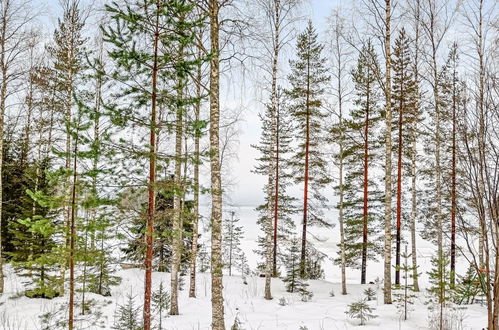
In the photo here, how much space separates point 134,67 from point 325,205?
1358 cm

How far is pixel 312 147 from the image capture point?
17.9 meters

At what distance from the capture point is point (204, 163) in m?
8.02

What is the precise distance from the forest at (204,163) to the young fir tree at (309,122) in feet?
0.31

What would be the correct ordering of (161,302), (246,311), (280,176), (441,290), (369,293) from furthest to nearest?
(280,176)
(369,293)
(246,311)
(161,302)
(441,290)

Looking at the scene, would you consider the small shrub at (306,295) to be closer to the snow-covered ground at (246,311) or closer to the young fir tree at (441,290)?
the snow-covered ground at (246,311)

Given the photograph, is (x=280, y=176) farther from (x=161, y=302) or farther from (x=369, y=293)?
(x=161, y=302)

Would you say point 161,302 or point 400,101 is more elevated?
point 400,101

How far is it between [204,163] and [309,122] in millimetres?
10339

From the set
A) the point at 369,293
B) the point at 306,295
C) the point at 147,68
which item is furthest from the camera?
the point at 306,295

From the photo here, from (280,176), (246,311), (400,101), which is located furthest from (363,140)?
(246,311)

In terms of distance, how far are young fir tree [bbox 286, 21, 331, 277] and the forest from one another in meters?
0.09

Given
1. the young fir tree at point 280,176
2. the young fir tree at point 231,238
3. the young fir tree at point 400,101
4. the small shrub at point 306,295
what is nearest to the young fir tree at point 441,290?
the small shrub at point 306,295

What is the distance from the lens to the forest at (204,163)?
207 inches

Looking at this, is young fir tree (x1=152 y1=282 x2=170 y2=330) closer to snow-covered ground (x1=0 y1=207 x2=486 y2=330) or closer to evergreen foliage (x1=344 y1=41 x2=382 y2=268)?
snow-covered ground (x1=0 y1=207 x2=486 y2=330)
